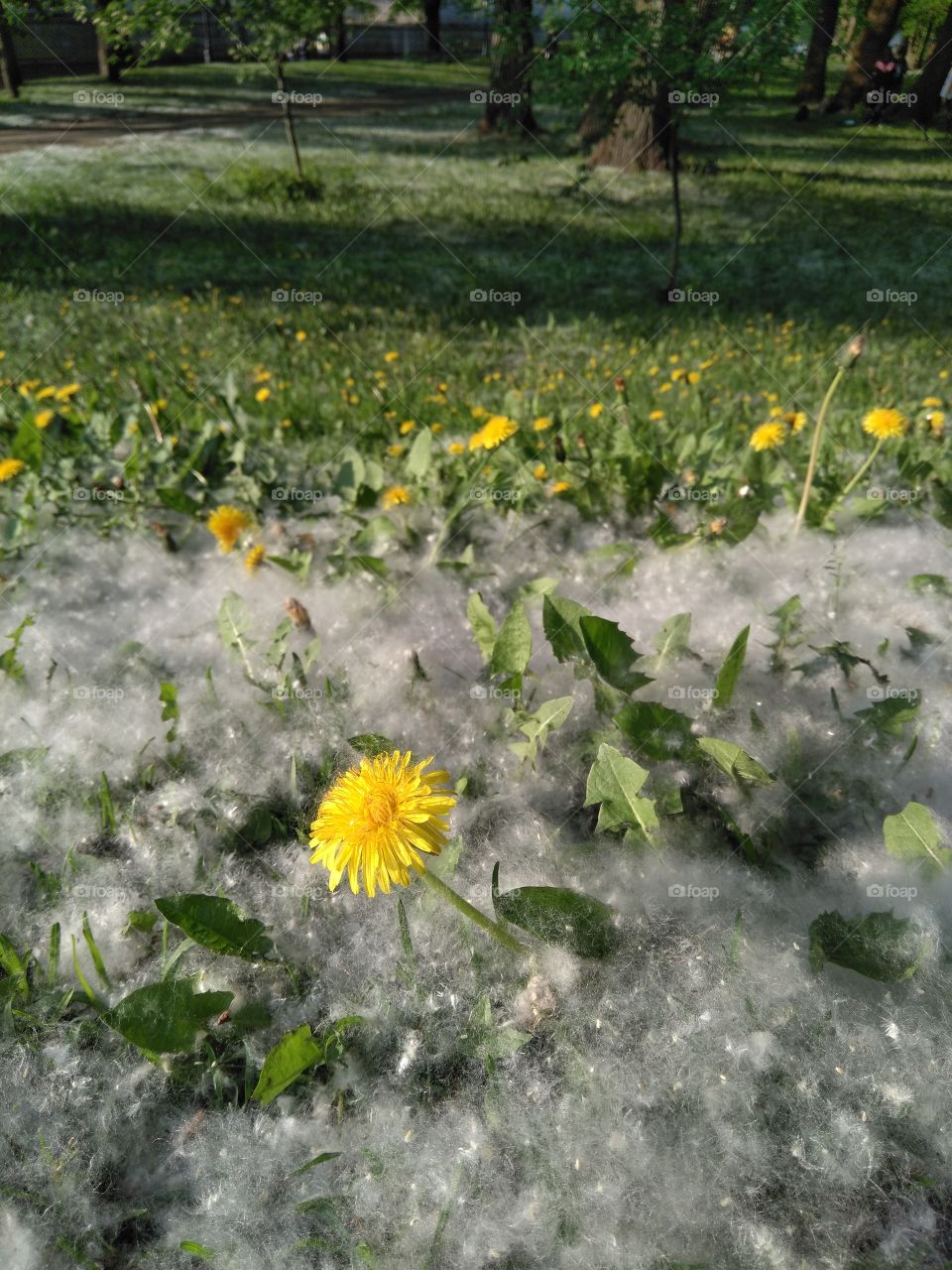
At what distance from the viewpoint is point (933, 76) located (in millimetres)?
3400

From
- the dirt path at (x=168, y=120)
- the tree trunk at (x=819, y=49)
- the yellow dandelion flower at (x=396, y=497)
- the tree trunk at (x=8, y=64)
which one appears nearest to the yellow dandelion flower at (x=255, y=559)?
the yellow dandelion flower at (x=396, y=497)

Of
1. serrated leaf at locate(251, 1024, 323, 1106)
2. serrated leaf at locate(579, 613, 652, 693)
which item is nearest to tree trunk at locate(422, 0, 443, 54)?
serrated leaf at locate(579, 613, 652, 693)

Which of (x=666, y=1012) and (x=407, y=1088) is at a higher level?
(x=666, y=1012)

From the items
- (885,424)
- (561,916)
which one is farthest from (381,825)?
(885,424)

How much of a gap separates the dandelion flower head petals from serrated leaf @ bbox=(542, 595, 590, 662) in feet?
2.17

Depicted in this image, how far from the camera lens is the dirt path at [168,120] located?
6637mm

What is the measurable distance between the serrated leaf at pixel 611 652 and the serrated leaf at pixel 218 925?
856 mm

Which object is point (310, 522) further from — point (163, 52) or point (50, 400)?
point (163, 52)

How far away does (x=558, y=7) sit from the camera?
5.99 meters

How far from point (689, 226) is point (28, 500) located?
7001mm

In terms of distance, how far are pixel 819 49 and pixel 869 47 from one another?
0.61 meters

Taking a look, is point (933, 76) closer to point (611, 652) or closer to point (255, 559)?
point (611, 652)

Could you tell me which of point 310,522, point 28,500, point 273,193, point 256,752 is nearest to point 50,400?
point 28,500

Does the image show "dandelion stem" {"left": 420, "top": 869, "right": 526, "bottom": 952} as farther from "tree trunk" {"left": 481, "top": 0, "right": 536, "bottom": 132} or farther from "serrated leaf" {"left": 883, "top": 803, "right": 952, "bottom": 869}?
"tree trunk" {"left": 481, "top": 0, "right": 536, "bottom": 132}
